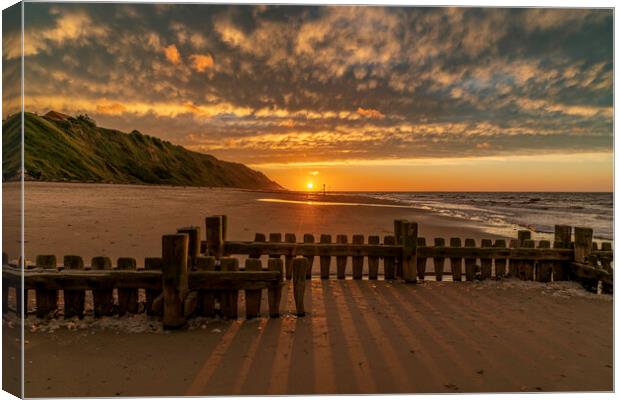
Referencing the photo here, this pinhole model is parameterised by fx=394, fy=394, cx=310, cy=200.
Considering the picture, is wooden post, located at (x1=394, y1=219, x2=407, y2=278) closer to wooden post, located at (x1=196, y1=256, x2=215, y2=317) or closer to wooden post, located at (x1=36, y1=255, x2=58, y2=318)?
wooden post, located at (x1=196, y1=256, x2=215, y2=317)

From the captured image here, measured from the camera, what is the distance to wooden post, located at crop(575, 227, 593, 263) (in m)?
7.21

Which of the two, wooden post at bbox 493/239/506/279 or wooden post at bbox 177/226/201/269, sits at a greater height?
wooden post at bbox 177/226/201/269

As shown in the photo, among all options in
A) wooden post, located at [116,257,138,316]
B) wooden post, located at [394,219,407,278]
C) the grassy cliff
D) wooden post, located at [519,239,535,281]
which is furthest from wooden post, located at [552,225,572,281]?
the grassy cliff

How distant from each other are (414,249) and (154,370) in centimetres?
480

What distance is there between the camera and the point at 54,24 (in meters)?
4.59

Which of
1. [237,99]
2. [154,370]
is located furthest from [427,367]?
[237,99]

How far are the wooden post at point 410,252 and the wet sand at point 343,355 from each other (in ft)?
4.48

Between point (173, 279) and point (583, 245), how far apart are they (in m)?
7.11

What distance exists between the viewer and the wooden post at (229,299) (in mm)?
4941

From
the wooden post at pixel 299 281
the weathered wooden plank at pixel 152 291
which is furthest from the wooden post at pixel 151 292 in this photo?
the wooden post at pixel 299 281

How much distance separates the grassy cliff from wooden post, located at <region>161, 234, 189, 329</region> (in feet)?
141

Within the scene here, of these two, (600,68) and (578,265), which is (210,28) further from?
(578,265)

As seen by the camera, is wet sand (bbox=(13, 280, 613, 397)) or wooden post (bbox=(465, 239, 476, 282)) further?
wooden post (bbox=(465, 239, 476, 282))

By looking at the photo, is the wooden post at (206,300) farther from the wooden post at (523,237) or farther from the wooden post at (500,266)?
the wooden post at (523,237)
